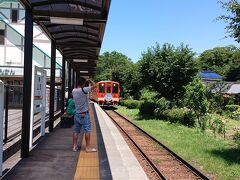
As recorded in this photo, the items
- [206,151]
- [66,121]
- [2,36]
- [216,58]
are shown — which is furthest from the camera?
[216,58]

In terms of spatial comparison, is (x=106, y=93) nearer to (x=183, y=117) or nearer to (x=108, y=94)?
(x=108, y=94)

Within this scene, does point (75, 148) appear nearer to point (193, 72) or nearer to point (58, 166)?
point (58, 166)

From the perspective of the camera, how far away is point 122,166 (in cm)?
913

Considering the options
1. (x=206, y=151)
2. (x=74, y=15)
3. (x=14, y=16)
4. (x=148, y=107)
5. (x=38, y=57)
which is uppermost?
(x=14, y=16)

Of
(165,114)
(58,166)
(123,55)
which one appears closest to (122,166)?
(58,166)

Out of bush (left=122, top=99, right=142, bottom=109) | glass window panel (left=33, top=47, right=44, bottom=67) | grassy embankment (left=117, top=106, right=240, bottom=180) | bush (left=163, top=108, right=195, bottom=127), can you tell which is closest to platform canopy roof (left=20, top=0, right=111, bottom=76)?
grassy embankment (left=117, top=106, right=240, bottom=180)

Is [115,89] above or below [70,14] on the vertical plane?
below

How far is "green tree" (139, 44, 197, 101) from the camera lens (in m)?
24.3

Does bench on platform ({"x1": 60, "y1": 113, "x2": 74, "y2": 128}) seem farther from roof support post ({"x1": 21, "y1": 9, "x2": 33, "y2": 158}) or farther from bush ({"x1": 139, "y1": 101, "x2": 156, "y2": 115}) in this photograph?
bush ({"x1": 139, "y1": 101, "x2": 156, "y2": 115})

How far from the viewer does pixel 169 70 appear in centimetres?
2436

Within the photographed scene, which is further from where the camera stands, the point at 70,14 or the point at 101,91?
the point at 101,91

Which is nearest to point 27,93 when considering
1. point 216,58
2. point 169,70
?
point 169,70

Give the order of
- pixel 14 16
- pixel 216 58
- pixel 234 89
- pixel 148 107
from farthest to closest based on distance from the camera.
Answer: pixel 216 58
pixel 234 89
pixel 14 16
pixel 148 107

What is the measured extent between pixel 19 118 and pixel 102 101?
1229 inches
